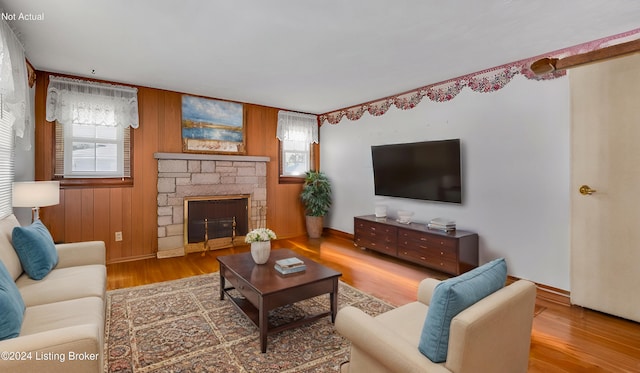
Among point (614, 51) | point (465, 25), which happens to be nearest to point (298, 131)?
point (465, 25)

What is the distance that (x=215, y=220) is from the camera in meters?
4.98

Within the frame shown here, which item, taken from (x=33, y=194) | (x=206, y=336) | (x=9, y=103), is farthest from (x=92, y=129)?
(x=206, y=336)

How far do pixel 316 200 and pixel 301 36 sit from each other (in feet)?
11.3

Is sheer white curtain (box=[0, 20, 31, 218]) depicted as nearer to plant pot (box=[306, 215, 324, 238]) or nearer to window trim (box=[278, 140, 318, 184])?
window trim (box=[278, 140, 318, 184])

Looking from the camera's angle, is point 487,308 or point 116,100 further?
point 116,100

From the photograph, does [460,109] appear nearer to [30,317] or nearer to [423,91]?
[423,91]

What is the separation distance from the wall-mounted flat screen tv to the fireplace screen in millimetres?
2372

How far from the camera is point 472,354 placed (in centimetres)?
119

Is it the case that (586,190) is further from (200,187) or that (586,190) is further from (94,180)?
(94,180)

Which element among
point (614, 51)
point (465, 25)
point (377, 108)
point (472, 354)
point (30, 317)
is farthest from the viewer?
point (377, 108)

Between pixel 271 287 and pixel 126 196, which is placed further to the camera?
pixel 126 196

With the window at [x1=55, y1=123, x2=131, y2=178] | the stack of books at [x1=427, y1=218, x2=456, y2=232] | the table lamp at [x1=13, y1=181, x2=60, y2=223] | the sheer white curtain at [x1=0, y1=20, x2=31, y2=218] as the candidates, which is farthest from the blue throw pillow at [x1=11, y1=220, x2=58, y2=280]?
the stack of books at [x1=427, y1=218, x2=456, y2=232]

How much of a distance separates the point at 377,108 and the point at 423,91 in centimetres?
90

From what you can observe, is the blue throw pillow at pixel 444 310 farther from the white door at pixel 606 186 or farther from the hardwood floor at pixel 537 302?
the white door at pixel 606 186
